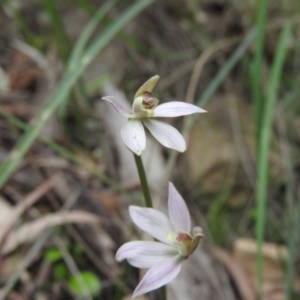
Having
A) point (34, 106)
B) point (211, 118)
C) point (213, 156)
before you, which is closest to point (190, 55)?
point (211, 118)

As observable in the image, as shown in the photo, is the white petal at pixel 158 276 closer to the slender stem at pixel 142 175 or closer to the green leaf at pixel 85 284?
the slender stem at pixel 142 175

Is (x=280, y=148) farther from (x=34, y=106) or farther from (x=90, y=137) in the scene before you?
(x=34, y=106)

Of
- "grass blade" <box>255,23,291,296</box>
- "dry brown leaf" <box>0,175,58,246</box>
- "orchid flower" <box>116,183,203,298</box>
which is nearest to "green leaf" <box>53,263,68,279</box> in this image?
"dry brown leaf" <box>0,175,58,246</box>

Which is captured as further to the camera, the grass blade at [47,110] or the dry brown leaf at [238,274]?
the dry brown leaf at [238,274]

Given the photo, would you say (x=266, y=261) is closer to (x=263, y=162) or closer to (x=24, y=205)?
(x=263, y=162)

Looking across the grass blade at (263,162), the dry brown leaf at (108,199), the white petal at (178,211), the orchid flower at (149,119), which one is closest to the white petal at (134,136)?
the orchid flower at (149,119)
